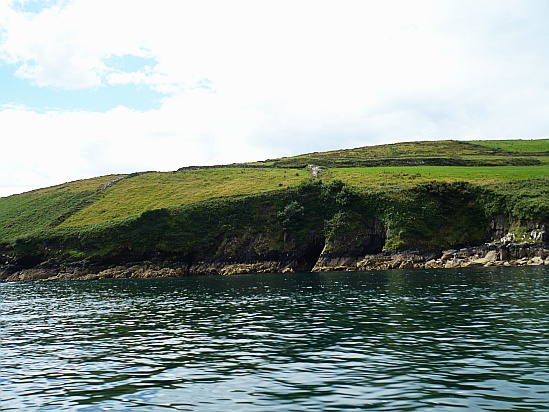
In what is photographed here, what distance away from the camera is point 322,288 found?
6850 cm

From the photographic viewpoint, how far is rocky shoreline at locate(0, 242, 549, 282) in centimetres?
10362

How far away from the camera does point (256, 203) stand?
418 ft

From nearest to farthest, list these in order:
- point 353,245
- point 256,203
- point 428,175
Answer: point 353,245
point 256,203
point 428,175

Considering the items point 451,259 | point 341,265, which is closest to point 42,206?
point 341,265

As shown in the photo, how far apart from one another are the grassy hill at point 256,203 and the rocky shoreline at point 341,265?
11.7ft

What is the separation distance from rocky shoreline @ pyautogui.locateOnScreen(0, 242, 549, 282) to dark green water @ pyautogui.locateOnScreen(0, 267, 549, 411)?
52273 mm

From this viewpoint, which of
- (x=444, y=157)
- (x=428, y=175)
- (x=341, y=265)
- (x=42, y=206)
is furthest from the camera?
(x=444, y=157)

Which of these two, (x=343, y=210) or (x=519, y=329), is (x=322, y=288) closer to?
(x=519, y=329)

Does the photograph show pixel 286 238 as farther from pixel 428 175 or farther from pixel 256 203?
pixel 428 175

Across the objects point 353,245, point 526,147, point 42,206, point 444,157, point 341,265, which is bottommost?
point 341,265

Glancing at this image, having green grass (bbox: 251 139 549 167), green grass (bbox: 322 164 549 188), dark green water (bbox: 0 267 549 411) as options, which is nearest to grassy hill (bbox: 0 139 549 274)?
green grass (bbox: 322 164 549 188)

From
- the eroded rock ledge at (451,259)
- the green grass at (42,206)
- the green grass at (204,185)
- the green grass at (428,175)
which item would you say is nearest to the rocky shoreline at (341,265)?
the eroded rock ledge at (451,259)

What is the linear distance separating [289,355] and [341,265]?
8380 cm

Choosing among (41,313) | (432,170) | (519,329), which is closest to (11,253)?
(41,313)
